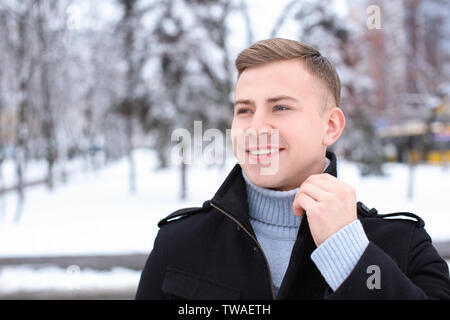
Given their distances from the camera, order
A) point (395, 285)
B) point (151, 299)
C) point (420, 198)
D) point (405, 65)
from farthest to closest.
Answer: point (405, 65), point (420, 198), point (151, 299), point (395, 285)

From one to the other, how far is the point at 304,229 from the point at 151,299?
58cm

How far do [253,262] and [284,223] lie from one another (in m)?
0.18

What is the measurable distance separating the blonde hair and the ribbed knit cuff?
526 millimetres

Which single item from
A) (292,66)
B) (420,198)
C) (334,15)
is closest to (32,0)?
(334,15)

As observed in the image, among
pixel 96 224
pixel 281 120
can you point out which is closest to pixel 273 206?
pixel 281 120

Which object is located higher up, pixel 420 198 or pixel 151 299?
pixel 151 299

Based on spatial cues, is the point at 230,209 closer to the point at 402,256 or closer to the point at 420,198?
the point at 402,256

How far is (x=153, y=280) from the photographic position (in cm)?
138

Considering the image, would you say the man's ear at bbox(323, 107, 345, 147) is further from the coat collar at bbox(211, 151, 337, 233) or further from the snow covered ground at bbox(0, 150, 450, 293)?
the snow covered ground at bbox(0, 150, 450, 293)

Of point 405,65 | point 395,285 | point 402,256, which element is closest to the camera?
point 395,285

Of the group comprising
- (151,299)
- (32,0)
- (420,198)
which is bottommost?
(420,198)

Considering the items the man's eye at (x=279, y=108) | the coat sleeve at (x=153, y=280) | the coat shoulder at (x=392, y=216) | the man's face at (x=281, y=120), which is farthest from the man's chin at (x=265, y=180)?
the coat sleeve at (x=153, y=280)

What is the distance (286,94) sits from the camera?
123 centimetres

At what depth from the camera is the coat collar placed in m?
1.30
